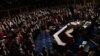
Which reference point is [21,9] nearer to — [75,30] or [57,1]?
[57,1]

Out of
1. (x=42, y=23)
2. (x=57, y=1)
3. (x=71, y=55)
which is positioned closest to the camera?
(x=71, y=55)

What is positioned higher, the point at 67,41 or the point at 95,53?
the point at 95,53

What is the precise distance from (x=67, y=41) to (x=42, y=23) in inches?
167

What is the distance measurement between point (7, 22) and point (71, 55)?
6626mm

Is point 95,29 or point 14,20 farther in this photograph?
point 14,20

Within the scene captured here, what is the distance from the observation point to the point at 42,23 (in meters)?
16.9

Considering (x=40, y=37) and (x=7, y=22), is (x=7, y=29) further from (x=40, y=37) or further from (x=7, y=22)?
(x=40, y=37)

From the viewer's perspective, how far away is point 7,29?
1466cm

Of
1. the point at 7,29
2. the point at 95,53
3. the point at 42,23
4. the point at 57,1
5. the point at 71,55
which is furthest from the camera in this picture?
the point at 57,1

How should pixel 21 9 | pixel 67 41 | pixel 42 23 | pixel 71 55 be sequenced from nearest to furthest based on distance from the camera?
pixel 71 55, pixel 67 41, pixel 42 23, pixel 21 9

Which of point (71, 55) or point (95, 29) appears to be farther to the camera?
point (95, 29)

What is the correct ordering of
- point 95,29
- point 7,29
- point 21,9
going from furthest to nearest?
point 21,9 → point 95,29 → point 7,29

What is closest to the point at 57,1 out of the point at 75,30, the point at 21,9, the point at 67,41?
the point at 21,9

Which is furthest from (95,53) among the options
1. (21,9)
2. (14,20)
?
(21,9)
